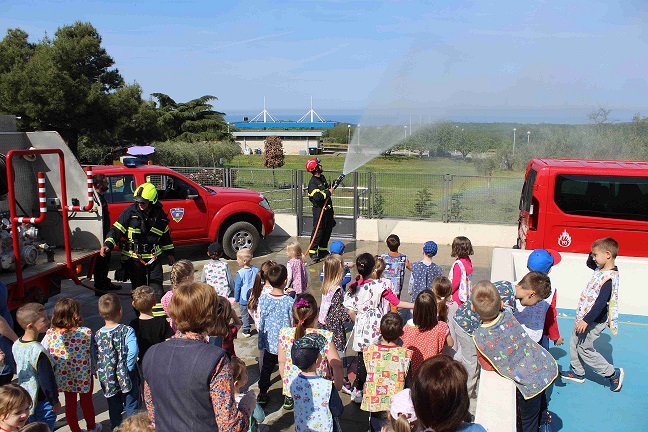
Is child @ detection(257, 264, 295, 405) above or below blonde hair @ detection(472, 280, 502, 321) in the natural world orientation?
below

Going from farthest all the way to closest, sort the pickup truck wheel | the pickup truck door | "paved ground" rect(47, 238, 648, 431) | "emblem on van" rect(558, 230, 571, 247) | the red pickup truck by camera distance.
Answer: the pickup truck wheel, the pickup truck door, the red pickup truck, "emblem on van" rect(558, 230, 571, 247), "paved ground" rect(47, 238, 648, 431)

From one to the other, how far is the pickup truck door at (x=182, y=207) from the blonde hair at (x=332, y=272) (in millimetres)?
5373

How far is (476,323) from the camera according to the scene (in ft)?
13.1

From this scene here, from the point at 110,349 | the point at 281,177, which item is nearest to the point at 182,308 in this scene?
the point at 110,349

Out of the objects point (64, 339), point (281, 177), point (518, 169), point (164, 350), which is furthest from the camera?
point (518, 169)

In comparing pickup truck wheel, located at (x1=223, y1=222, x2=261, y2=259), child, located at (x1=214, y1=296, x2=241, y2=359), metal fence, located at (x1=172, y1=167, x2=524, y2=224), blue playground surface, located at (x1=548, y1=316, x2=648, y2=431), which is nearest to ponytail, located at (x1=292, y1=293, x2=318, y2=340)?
child, located at (x1=214, y1=296, x2=241, y2=359)

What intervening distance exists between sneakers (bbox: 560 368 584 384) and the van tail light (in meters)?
3.03

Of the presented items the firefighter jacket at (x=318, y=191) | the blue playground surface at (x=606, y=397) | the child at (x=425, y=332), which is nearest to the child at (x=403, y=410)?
the child at (x=425, y=332)

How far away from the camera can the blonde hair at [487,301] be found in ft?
11.2

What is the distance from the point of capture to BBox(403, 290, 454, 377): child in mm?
4016

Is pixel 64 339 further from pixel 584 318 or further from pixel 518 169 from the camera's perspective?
pixel 518 169

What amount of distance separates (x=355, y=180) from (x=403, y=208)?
1.28m

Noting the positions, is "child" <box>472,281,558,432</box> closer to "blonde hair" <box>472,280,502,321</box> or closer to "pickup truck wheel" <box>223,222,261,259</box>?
"blonde hair" <box>472,280,502,321</box>

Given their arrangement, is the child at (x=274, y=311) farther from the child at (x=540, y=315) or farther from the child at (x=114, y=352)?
the child at (x=540, y=315)
